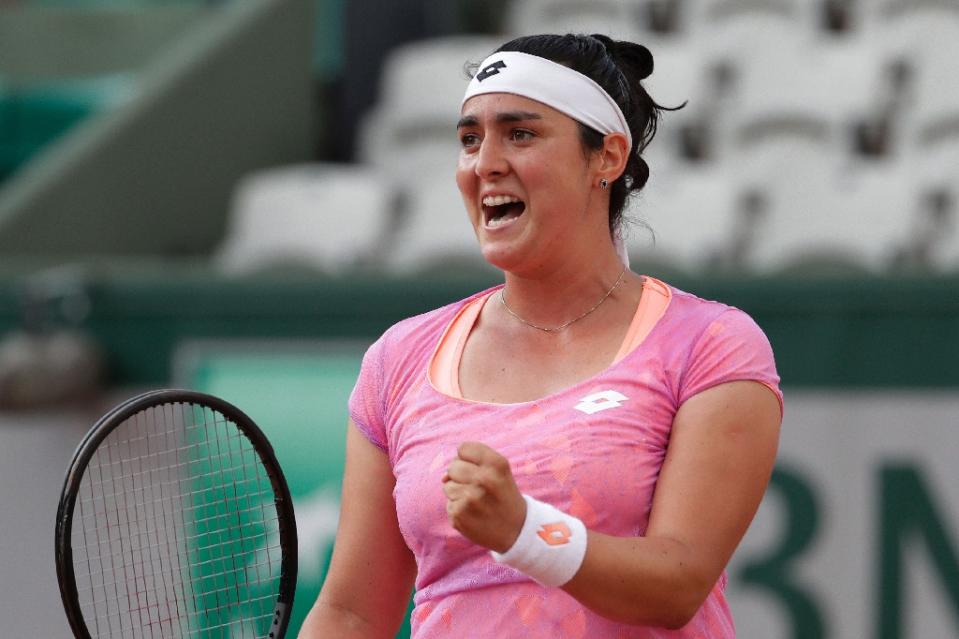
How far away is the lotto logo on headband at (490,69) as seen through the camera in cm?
193

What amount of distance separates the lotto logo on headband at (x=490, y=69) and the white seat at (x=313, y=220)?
371 centimetres

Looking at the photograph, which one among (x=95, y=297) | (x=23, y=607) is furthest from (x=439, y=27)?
(x=23, y=607)

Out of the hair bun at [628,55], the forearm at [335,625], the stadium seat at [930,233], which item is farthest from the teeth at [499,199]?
the stadium seat at [930,233]

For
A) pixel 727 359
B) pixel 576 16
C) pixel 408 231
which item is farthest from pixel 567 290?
pixel 576 16

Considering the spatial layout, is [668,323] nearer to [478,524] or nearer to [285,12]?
[478,524]

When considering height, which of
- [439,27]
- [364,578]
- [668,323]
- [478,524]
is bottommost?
[364,578]

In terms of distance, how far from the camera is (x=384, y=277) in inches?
177

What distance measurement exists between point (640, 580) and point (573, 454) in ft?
0.58

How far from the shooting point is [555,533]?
166 cm

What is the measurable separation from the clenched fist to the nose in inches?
15.5

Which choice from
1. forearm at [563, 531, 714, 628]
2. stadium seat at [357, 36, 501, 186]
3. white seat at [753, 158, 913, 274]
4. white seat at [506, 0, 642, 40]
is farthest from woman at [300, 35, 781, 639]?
white seat at [506, 0, 642, 40]

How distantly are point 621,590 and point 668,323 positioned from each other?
35 cm

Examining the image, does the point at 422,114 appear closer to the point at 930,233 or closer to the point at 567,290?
the point at 930,233

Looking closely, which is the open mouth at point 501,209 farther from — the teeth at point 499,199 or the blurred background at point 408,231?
the blurred background at point 408,231
